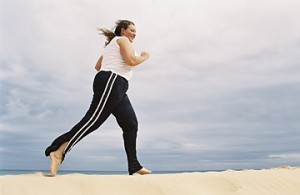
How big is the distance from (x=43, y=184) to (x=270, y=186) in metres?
2.31

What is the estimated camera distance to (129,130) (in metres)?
5.16

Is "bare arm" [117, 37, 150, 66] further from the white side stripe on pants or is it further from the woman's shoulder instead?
the white side stripe on pants

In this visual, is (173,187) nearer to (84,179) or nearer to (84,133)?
(84,179)

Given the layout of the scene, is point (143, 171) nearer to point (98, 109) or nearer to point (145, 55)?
point (98, 109)

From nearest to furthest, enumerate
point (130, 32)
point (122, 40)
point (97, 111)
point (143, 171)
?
point (97, 111) → point (122, 40) → point (143, 171) → point (130, 32)

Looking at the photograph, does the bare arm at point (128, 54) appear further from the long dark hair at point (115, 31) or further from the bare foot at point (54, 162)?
the bare foot at point (54, 162)

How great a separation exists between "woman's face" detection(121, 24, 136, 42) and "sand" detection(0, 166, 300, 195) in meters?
1.95

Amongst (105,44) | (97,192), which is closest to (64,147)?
(97,192)

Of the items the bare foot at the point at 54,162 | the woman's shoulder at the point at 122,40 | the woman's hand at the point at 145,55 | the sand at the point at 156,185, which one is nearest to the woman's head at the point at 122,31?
the woman's shoulder at the point at 122,40

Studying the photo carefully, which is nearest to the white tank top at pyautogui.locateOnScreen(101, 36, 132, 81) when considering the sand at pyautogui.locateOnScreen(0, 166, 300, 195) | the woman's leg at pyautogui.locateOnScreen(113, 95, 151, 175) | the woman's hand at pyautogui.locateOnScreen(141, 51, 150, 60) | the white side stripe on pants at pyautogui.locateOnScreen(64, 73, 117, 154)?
the white side stripe on pants at pyautogui.locateOnScreen(64, 73, 117, 154)

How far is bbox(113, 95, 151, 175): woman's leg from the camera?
507 cm

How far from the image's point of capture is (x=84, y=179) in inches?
148

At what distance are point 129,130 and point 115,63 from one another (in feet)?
2.92

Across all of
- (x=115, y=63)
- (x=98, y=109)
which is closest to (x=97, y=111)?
(x=98, y=109)
